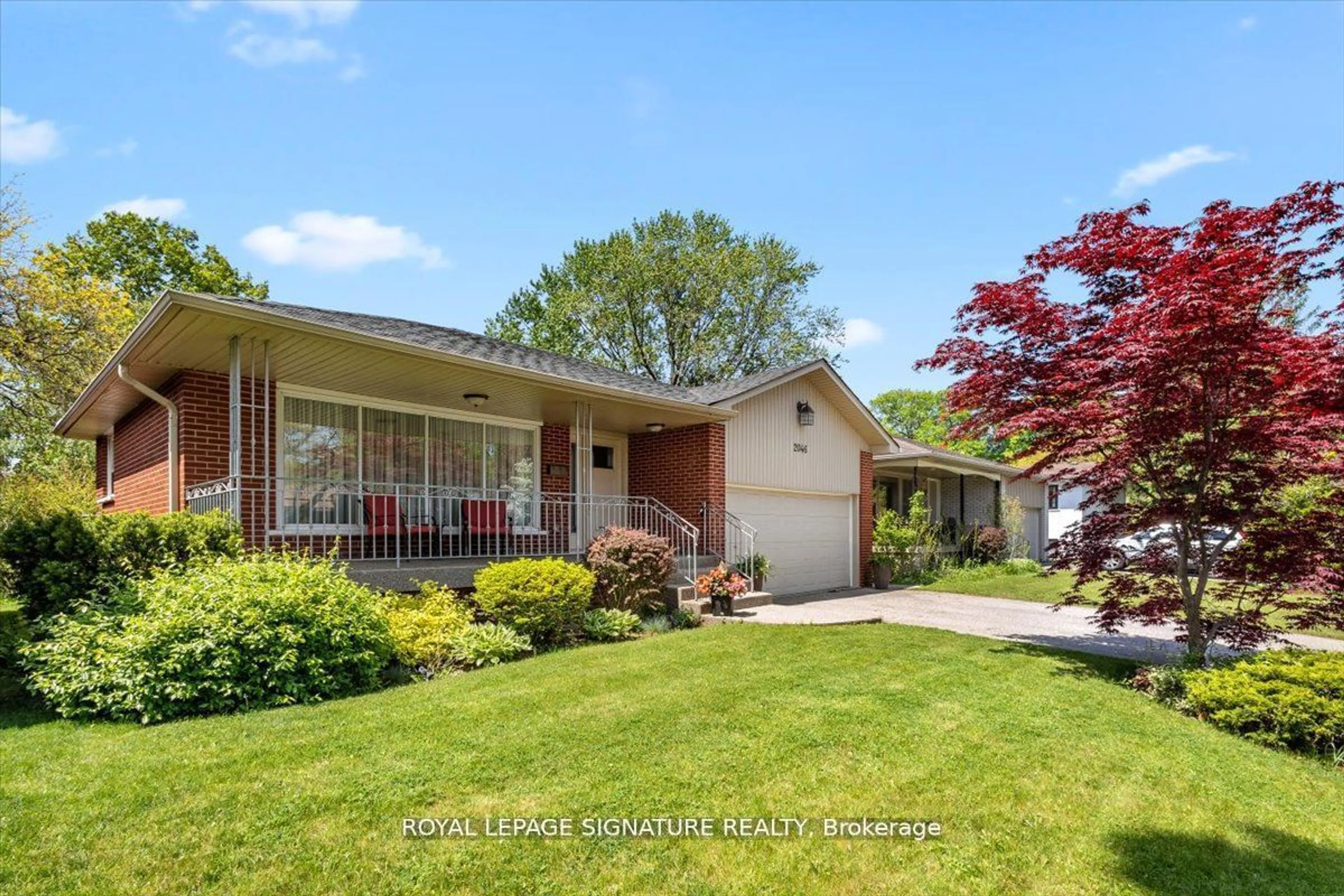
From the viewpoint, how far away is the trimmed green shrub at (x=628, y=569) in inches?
354

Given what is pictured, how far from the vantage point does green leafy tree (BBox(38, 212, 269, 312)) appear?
84.5 ft

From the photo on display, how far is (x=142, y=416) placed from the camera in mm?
10156

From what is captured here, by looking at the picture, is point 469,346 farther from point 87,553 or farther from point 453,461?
point 87,553

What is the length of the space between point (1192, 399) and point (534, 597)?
7.03 m

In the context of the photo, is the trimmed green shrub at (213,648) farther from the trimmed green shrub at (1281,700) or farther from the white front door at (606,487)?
the trimmed green shrub at (1281,700)

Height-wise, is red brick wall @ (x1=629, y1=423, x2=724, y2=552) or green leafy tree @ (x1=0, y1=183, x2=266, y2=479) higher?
green leafy tree @ (x1=0, y1=183, x2=266, y2=479)

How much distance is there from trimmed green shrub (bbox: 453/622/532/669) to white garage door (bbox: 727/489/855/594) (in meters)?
6.09

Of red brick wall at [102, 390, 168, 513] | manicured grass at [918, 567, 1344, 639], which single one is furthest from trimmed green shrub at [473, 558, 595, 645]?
manicured grass at [918, 567, 1344, 639]

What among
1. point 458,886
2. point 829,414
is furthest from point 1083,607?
point 458,886

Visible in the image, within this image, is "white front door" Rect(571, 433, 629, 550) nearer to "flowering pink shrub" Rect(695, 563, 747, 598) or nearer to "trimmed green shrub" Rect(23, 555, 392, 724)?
"flowering pink shrub" Rect(695, 563, 747, 598)

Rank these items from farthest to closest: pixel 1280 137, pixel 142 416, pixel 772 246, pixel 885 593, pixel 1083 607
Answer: pixel 772 246 < pixel 885 593 < pixel 1083 607 < pixel 142 416 < pixel 1280 137

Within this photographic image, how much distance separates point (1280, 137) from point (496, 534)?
38.2ft

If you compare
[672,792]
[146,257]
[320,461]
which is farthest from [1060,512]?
[146,257]

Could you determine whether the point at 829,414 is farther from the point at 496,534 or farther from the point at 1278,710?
the point at 1278,710
